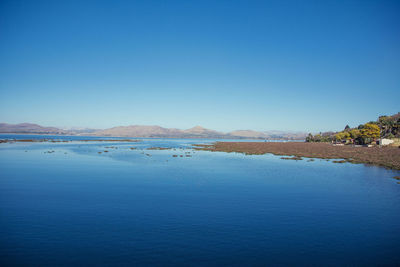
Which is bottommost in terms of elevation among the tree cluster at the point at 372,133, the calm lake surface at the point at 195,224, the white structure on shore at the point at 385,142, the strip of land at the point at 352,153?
the calm lake surface at the point at 195,224

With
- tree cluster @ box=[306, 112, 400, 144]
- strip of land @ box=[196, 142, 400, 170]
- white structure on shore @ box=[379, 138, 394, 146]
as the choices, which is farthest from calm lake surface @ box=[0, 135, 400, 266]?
tree cluster @ box=[306, 112, 400, 144]

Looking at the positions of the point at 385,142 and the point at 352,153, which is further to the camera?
Result: the point at 385,142

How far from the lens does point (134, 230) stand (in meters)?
13.6

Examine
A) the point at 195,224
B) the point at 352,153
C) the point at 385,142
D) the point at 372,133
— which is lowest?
the point at 195,224

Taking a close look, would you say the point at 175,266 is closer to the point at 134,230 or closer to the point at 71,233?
the point at 134,230

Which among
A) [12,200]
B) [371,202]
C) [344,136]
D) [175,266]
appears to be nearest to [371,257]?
[175,266]

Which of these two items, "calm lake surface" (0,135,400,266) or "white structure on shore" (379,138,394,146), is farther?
"white structure on shore" (379,138,394,146)

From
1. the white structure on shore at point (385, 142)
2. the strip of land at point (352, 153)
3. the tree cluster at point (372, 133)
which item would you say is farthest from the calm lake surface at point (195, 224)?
the tree cluster at point (372, 133)

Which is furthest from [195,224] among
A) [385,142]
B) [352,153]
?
[385,142]

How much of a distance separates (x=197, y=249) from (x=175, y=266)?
1.70m

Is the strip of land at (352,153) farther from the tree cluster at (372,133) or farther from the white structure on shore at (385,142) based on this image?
the tree cluster at (372,133)

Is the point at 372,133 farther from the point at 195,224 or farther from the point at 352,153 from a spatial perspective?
the point at 195,224

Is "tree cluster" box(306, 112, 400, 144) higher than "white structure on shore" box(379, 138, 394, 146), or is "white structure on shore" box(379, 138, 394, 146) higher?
"tree cluster" box(306, 112, 400, 144)

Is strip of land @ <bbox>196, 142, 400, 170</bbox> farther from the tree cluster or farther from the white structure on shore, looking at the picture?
the tree cluster
